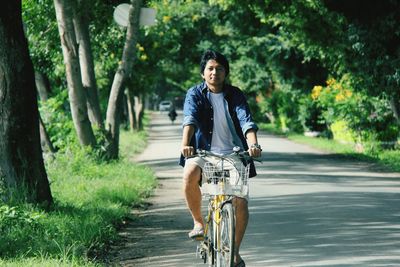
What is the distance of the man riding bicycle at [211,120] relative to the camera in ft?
22.7

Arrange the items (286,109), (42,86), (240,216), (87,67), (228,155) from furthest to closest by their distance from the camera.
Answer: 1. (286,109)
2. (42,86)
3. (87,67)
4. (240,216)
5. (228,155)

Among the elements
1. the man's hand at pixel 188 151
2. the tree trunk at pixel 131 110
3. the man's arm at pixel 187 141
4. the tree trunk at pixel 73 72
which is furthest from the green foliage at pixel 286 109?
the man's hand at pixel 188 151

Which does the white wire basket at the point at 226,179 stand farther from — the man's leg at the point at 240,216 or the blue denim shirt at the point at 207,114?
the blue denim shirt at the point at 207,114

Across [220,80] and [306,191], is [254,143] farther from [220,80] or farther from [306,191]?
[306,191]

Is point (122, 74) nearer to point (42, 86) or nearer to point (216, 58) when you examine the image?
point (42, 86)

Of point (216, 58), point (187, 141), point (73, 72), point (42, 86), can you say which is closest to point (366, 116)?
point (42, 86)

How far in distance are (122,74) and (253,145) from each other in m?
14.0

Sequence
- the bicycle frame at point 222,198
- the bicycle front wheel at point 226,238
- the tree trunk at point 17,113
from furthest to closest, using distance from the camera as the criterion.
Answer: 1. the tree trunk at point 17,113
2. the bicycle frame at point 222,198
3. the bicycle front wheel at point 226,238

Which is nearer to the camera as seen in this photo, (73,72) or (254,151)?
(254,151)

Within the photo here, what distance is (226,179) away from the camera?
6.54 m

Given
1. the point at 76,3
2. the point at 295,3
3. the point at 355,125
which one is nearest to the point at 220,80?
the point at 76,3

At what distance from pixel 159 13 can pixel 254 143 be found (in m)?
28.5

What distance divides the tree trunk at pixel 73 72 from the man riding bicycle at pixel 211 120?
1035 cm

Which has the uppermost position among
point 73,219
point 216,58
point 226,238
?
point 216,58
